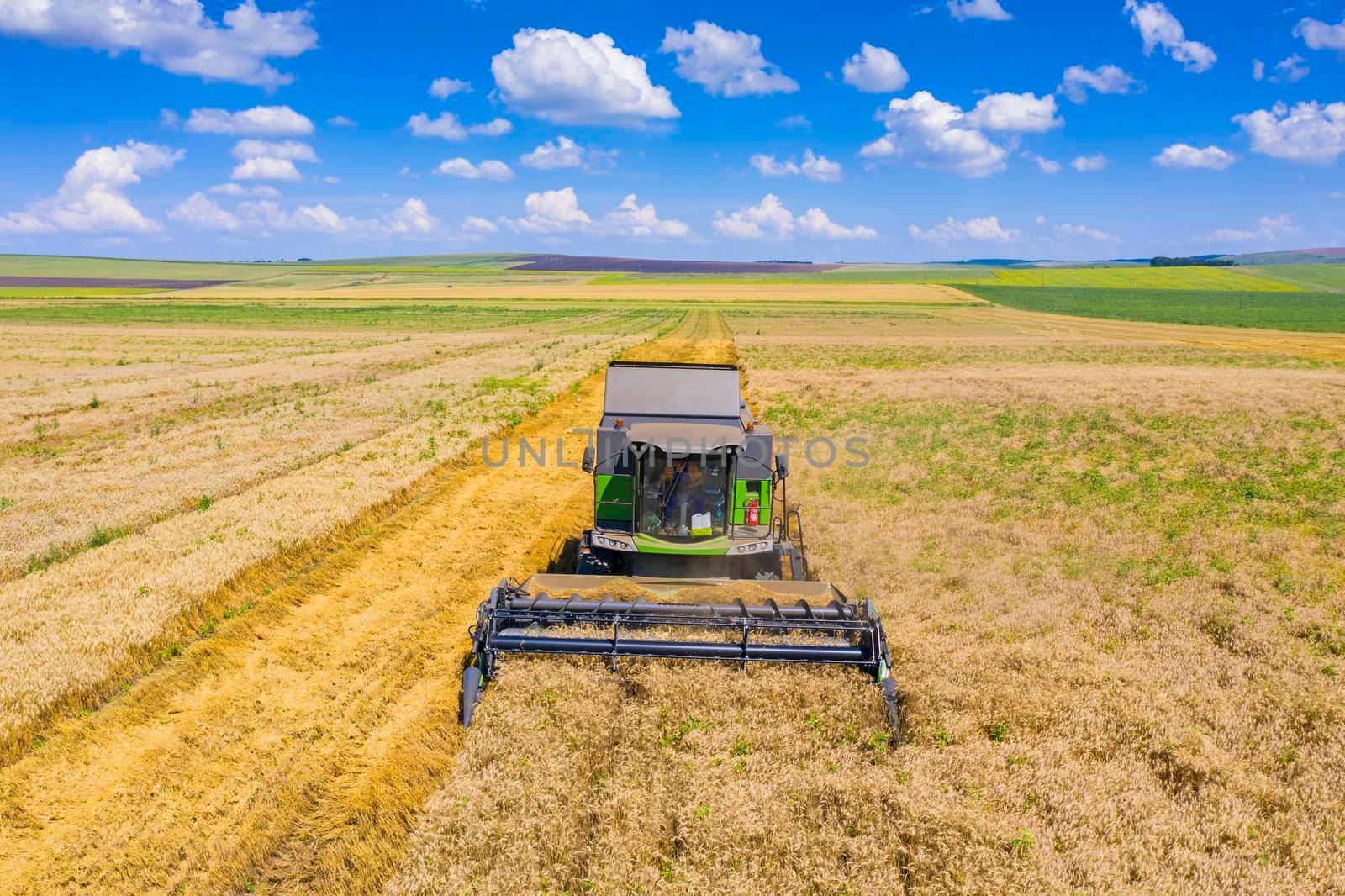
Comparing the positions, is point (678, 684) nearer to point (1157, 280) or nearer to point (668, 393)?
point (668, 393)

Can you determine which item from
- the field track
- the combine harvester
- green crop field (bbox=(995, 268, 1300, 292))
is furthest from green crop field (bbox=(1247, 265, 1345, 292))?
the field track

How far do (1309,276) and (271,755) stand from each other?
23091cm

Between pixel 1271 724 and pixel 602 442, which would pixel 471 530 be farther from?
pixel 1271 724

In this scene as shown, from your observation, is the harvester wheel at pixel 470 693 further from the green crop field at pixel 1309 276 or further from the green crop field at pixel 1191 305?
the green crop field at pixel 1309 276

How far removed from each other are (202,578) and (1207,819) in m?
12.4

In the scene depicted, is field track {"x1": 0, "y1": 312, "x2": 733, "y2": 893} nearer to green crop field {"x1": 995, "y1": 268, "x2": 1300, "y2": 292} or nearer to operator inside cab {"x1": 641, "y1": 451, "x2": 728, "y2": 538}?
operator inside cab {"x1": 641, "y1": 451, "x2": 728, "y2": 538}

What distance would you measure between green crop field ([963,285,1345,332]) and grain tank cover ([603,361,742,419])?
75.6 m

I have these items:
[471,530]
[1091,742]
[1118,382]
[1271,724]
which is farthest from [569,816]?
[1118,382]

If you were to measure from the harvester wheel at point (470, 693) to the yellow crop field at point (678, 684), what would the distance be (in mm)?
124

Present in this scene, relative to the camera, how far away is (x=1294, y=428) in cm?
1931

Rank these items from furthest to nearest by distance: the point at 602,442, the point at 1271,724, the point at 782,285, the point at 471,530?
the point at 782,285
the point at 471,530
the point at 602,442
the point at 1271,724

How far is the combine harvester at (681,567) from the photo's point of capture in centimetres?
787

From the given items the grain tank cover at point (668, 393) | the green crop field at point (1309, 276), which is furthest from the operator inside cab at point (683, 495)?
the green crop field at point (1309, 276)

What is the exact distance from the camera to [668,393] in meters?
11.4
